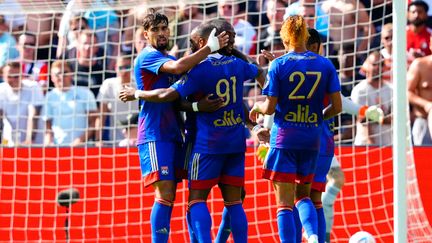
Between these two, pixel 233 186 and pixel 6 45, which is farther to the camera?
pixel 6 45

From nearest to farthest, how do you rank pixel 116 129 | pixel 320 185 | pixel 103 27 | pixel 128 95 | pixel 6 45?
pixel 128 95
pixel 320 185
pixel 116 129
pixel 103 27
pixel 6 45

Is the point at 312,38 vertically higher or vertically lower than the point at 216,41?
higher

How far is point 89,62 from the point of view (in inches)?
544

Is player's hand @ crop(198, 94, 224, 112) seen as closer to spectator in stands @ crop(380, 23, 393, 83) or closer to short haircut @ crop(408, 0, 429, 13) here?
spectator in stands @ crop(380, 23, 393, 83)

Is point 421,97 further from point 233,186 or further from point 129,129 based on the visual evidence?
point 233,186

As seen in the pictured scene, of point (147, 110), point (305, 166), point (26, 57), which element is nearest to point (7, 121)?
point (26, 57)

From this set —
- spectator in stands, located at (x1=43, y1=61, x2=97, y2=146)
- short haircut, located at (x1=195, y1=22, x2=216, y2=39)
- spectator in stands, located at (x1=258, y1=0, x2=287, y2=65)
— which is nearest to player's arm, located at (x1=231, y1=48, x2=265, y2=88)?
short haircut, located at (x1=195, y1=22, x2=216, y2=39)

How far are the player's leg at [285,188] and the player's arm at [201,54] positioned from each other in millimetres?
993

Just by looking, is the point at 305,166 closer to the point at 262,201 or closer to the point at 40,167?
the point at 262,201

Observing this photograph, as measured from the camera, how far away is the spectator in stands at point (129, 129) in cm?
1328

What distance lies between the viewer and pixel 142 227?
42.5ft

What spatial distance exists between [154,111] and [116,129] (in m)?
3.94

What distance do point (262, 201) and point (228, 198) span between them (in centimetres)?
334

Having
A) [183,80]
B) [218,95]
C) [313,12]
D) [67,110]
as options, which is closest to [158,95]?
[183,80]
